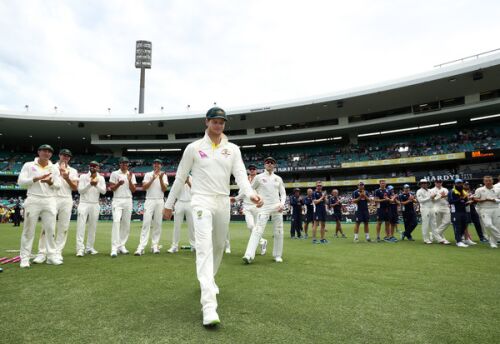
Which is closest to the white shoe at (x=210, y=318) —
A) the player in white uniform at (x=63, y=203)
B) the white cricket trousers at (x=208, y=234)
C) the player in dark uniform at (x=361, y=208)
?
the white cricket trousers at (x=208, y=234)

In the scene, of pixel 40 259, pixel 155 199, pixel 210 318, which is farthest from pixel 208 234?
pixel 40 259

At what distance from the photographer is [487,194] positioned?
9.16 meters

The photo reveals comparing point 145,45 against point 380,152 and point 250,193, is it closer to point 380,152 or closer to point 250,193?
point 380,152

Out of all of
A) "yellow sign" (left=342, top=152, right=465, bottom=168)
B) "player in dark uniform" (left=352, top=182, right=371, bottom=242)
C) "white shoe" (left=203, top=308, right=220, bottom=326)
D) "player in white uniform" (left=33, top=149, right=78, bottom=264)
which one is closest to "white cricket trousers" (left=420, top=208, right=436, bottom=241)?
"player in dark uniform" (left=352, top=182, right=371, bottom=242)

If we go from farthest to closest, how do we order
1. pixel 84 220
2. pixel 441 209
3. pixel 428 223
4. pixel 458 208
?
pixel 428 223, pixel 441 209, pixel 458 208, pixel 84 220

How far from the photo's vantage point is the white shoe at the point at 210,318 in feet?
9.02

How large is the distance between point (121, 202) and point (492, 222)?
10.8m

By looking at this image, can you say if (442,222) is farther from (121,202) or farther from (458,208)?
(121,202)

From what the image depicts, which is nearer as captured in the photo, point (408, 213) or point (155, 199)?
point (155, 199)

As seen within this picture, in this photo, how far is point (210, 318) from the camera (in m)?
2.77

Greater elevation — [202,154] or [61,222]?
[202,154]

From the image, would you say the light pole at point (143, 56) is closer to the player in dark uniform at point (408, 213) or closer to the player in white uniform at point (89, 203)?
the player in white uniform at point (89, 203)

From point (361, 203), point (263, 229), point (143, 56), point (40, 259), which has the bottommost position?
point (40, 259)

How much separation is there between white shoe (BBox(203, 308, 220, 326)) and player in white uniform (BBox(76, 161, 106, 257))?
18.4ft
